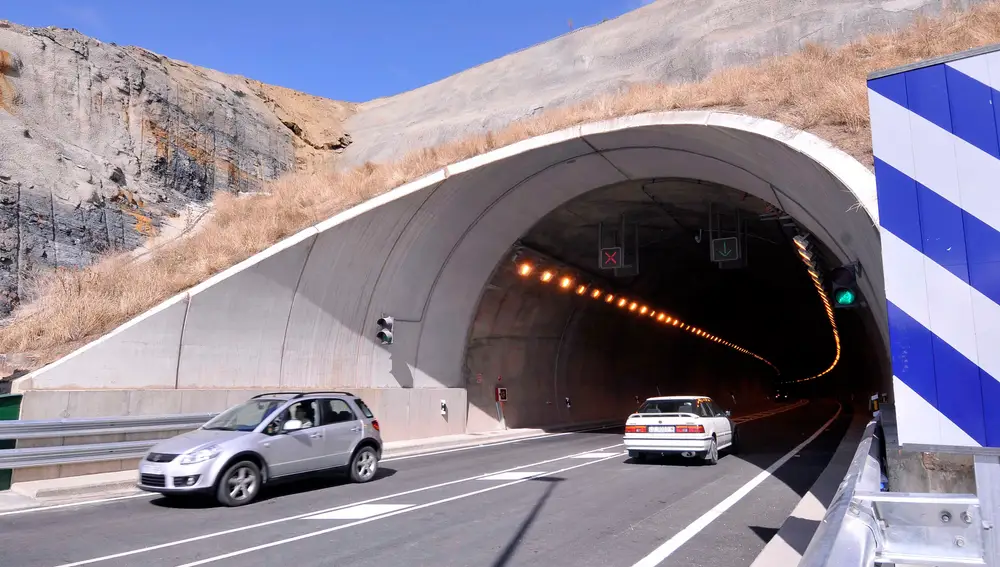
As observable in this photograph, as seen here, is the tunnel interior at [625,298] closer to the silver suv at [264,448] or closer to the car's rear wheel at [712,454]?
the car's rear wheel at [712,454]

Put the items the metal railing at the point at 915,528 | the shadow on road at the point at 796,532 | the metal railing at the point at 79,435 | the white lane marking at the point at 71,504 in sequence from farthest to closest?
the metal railing at the point at 79,435
the white lane marking at the point at 71,504
the shadow on road at the point at 796,532
the metal railing at the point at 915,528

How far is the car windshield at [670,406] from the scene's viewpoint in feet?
49.4

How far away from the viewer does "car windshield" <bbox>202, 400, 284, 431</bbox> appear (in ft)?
36.7

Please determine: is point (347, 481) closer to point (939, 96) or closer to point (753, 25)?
point (939, 96)

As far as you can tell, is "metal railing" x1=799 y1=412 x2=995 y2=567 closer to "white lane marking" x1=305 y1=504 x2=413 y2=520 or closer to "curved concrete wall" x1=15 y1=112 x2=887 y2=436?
"white lane marking" x1=305 y1=504 x2=413 y2=520

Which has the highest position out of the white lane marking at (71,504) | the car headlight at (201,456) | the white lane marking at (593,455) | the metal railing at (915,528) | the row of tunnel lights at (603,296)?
the row of tunnel lights at (603,296)

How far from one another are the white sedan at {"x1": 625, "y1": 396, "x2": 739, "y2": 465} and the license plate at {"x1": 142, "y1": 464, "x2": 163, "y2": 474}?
896 cm

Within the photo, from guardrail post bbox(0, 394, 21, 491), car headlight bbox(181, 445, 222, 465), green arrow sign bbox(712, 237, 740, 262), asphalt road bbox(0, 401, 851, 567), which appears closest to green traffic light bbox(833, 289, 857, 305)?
asphalt road bbox(0, 401, 851, 567)

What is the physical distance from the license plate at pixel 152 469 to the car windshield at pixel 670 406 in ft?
32.1

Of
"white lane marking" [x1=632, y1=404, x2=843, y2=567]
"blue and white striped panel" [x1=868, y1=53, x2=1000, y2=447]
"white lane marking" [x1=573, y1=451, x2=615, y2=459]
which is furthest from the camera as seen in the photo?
"white lane marking" [x1=573, y1=451, x2=615, y2=459]

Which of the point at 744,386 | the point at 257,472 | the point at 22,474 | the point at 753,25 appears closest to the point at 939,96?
the point at 257,472

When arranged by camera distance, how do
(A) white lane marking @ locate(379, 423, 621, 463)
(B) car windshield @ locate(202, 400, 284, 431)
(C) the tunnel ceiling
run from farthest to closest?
(C) the tunnel ceiling, (A) white lane marking @ locate(379, 423, 621, 463), (B) car windshield @ locate(202, 400, 284, 431)

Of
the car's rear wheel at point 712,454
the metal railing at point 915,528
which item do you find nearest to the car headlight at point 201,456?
the metal railing at point 915,528

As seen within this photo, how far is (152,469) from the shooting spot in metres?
9.98
